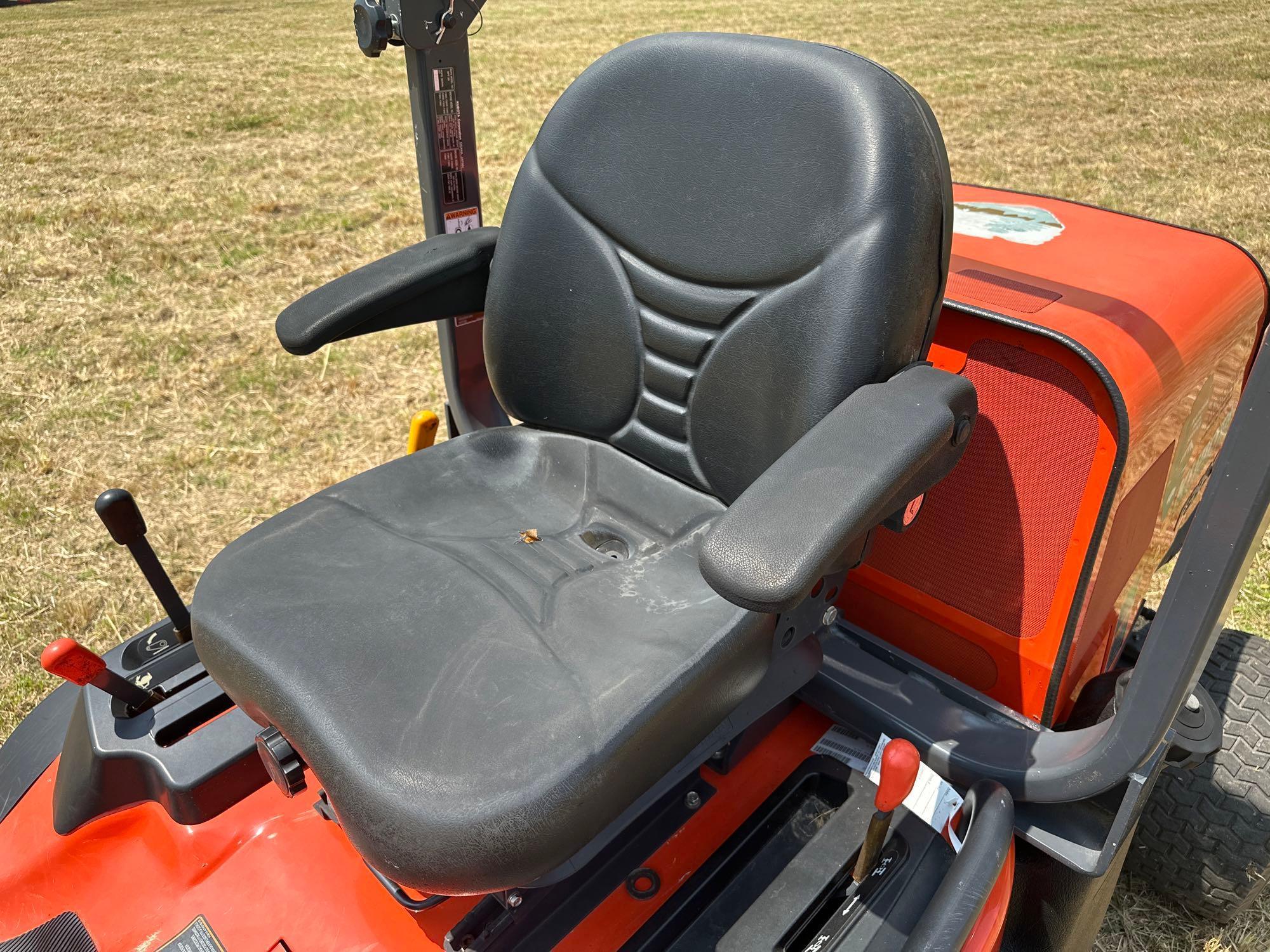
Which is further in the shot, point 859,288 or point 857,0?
point 857,0

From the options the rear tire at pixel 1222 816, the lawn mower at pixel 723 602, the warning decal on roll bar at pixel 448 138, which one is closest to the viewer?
the lawn mower at pixel 723 602

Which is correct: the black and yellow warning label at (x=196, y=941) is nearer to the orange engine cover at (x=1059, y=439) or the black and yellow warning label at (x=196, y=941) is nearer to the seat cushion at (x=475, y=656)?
the seat cushion at (x=475, y=656)

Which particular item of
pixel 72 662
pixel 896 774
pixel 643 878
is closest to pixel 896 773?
pixel 896 774

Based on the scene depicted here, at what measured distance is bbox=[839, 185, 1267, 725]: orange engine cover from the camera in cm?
108

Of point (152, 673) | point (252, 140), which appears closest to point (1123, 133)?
point (252, 140)

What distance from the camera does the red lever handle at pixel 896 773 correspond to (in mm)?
941

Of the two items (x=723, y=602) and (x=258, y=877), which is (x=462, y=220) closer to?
(x=723, y=602)

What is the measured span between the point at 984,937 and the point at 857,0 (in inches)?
460

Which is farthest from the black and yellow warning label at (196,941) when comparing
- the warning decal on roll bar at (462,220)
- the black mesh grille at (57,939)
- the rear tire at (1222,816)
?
the rear tire at (1222,816)

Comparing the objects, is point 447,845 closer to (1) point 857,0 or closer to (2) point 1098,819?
(2) point 1098,819

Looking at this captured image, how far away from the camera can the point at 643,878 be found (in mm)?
1149

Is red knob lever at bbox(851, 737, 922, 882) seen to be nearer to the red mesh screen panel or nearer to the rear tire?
the red mesh screen panel

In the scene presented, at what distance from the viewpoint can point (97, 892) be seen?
1.19 m

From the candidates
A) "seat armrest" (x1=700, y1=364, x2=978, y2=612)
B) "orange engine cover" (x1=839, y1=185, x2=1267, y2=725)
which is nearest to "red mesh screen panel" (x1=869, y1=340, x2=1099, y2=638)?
"orange engine cover" (x1=839, y1=185, x2=1267, y2=725)
